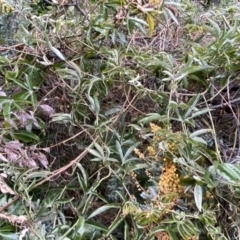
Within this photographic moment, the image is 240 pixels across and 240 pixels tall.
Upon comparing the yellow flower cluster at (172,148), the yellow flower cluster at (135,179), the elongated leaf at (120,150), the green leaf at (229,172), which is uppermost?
the green leaf at (229,172)

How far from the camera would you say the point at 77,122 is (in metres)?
0.87

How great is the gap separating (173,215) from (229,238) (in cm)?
Answer: 15

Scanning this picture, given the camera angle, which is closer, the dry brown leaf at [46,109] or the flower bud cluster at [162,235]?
the flower bud cluster at [162,235]

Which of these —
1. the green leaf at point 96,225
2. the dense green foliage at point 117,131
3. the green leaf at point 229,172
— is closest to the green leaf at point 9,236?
the dense green foliage at point 117,131

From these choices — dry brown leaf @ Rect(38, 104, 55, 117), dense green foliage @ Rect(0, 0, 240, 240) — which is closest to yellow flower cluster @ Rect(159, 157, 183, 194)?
dense green foliage @ Rect(0, 0, 240, 240)

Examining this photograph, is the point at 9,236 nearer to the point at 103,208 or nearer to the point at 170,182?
the point at 103,208

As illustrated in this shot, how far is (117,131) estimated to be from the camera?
2.87 ft

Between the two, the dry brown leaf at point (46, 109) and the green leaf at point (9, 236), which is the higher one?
the dry brown leaf at point (46, 109)

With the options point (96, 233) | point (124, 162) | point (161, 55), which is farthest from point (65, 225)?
point (161, 55)

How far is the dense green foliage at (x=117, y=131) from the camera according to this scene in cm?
74

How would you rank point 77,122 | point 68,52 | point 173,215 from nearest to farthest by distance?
point 173,215 → point 77,122 → point 68,52

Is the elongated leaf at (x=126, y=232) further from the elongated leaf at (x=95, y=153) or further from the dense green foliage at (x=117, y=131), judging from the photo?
the elongated leaf at (x=95, y=153)

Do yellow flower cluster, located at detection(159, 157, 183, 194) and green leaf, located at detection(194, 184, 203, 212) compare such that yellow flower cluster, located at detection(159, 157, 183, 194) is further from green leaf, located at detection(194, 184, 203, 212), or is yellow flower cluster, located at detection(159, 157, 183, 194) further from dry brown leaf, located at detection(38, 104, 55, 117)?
dry brown leaf, located at detection(38, 104, 55, 117)

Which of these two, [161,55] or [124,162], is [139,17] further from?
[124,162]
